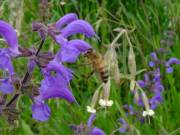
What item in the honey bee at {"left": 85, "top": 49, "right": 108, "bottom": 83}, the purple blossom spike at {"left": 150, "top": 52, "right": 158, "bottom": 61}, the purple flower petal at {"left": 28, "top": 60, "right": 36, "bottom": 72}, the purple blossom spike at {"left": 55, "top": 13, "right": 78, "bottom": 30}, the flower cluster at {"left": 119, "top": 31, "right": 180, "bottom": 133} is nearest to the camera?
the purple flower petal at {"left": 28, "top": 60, "right": 36, "bottom": 72}

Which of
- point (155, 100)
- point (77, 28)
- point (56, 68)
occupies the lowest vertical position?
point (155, 100)

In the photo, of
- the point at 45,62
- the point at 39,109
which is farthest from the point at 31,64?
the point at 39,109

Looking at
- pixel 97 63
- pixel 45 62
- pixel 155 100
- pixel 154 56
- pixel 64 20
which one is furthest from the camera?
pixel 154 56

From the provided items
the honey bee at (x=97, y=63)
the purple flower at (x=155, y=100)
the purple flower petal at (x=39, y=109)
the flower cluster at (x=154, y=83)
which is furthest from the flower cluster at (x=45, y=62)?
the purple flower at (x=155, y=100)

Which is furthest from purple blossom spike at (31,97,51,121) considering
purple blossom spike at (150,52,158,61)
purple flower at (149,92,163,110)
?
purple blossom spike at (150,52,158,61)

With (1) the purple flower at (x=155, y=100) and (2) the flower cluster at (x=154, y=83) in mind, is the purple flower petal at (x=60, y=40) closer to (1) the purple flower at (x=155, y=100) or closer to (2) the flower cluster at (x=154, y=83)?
(2) the flower cluster at (x=154, y=83)

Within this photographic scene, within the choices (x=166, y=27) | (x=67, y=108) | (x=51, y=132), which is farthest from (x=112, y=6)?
(x=51, y=132)

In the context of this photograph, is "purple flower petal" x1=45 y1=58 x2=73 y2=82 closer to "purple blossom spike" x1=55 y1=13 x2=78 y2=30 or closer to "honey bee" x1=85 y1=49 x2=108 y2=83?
"purple blossom spike" x1=55 y1=13 x2=78 y2=30

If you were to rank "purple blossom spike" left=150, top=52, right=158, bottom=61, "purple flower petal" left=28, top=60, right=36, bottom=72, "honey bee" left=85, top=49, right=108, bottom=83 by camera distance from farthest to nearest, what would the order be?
→ "purple blossom spike" left=150, top=52, right=158, bottom=61
"honey bee" left=85, top=49, right=108, bottom=83
"purple flower petal" left=28, top=60, right=36, bottom=72

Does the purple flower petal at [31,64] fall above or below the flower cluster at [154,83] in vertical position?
above

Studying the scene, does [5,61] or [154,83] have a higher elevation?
[5,61]

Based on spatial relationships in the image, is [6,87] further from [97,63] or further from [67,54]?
[97,63]

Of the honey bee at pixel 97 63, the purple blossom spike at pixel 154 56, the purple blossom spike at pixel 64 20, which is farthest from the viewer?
the purple blossom spike at pixel 154 56

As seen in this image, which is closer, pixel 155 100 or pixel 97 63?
pixel 97 63
